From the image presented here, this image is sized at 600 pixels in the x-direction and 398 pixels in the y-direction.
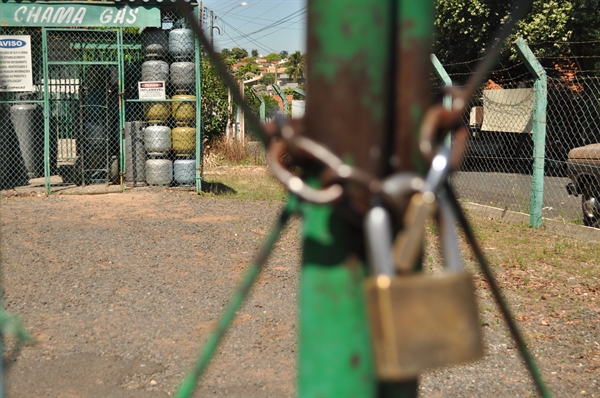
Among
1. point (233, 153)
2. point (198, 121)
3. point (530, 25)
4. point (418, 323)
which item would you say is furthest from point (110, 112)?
point (530, 25)

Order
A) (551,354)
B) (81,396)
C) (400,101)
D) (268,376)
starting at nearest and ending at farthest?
(400,101)
(81,396)
(268,376)
(551,354)

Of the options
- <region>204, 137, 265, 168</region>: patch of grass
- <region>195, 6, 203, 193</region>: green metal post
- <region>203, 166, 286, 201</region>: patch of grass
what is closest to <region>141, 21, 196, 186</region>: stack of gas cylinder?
<region>195, 6, 203, 193</region>: green metal post

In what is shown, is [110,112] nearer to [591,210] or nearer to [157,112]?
[157,112]

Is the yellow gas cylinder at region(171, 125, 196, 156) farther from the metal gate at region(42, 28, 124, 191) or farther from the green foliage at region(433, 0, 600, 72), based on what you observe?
the green foliage at region(433, 0, 600, 72)

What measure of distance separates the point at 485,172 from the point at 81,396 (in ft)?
32.2

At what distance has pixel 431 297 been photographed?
3.07ft

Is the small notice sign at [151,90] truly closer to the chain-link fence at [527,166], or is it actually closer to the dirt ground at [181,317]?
the dirt ground at [181,317]

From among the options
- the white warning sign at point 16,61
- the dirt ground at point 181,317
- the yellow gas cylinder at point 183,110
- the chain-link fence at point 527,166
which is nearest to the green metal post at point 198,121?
the yellow gas cylinder at point 183,110

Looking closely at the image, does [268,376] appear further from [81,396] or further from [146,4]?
[146,4]

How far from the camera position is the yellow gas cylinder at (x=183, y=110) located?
12.2 metres

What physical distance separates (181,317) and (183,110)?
25.0 ft

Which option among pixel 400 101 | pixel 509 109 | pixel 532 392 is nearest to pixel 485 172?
pixel 509 109

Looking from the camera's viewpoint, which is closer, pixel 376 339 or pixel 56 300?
pixel 376 339

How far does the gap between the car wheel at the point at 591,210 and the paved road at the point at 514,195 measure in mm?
332
